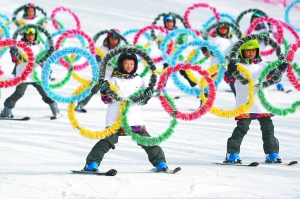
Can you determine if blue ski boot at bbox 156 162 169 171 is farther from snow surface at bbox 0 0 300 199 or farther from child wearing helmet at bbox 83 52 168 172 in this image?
snow surface at bbox 0 0 300 199

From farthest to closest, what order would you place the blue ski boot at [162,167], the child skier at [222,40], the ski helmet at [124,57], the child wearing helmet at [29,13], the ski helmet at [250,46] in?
the child wearing helmet at [29,13] < the child skier at [222,40] < the ski helmet at [250,46] < the blue ski boot at [162,167] < the ski helmet at [124,57]

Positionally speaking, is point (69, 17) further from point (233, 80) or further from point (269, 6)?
point (233, 80)

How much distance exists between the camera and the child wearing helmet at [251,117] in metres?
9.74

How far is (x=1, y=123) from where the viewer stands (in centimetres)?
1298

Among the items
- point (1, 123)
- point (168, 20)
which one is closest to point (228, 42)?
point (168, 20)

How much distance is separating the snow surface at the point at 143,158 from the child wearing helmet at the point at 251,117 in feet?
1.12

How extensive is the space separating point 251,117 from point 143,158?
64.1 inches

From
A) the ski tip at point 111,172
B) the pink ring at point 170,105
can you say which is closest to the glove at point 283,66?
the pink ring at point 170,105

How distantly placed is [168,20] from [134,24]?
29.1ft

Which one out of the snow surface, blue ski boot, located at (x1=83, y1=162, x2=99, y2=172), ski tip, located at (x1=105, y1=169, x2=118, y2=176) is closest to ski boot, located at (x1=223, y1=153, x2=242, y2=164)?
the snow surface

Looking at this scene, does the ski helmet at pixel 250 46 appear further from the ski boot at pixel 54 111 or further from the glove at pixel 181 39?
the glove at pixel 181 39

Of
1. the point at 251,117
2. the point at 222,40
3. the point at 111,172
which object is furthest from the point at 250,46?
the point at 222,40

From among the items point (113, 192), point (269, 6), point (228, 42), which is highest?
point (269, 6)

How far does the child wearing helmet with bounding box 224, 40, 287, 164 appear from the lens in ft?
32.0
